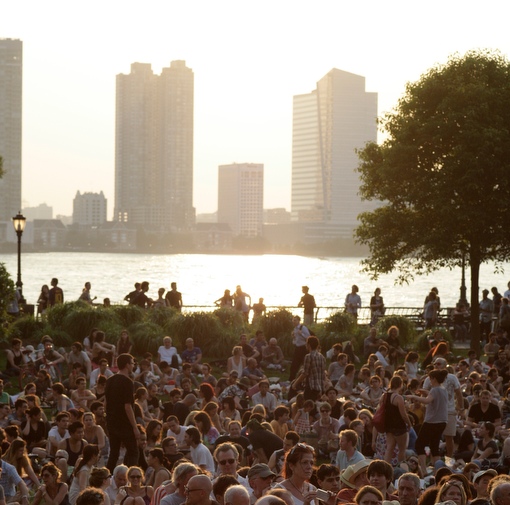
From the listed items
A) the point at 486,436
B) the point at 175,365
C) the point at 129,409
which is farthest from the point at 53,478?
the point at 175,365

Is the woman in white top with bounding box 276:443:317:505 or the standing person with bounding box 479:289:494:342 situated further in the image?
the standing person with bounding box 479:289:494:342

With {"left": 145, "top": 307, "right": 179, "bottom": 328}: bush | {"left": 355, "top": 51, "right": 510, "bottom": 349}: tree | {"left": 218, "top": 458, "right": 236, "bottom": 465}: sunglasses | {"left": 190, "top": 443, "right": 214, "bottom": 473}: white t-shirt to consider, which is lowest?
{"left": 190, "top": 443, "right": 214, "bottom": 473}: white t-shirt

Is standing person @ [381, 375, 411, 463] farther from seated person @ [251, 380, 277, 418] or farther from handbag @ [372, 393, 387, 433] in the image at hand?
seated person @ [251, 380, 277, 418]

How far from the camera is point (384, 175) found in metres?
31.0

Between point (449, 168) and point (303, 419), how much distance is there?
15.5m

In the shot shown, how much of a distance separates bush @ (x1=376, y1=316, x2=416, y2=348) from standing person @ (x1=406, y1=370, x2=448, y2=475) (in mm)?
12454

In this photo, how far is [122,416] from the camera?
518 inches

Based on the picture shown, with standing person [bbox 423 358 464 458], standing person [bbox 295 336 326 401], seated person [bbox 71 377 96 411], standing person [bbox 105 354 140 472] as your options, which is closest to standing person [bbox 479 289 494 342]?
standing person [bbox 295 336 326 401]

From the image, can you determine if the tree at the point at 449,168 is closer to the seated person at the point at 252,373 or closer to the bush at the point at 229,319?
the bush at the point at 229,319

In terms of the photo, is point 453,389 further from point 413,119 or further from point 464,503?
point 413,119

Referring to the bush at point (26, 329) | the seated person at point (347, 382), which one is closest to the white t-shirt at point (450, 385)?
the seated person at point (347, 382)

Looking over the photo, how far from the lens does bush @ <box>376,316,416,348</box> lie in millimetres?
27875

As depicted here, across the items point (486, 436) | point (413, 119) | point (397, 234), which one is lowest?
point (486, 436)

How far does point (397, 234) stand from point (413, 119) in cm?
344
